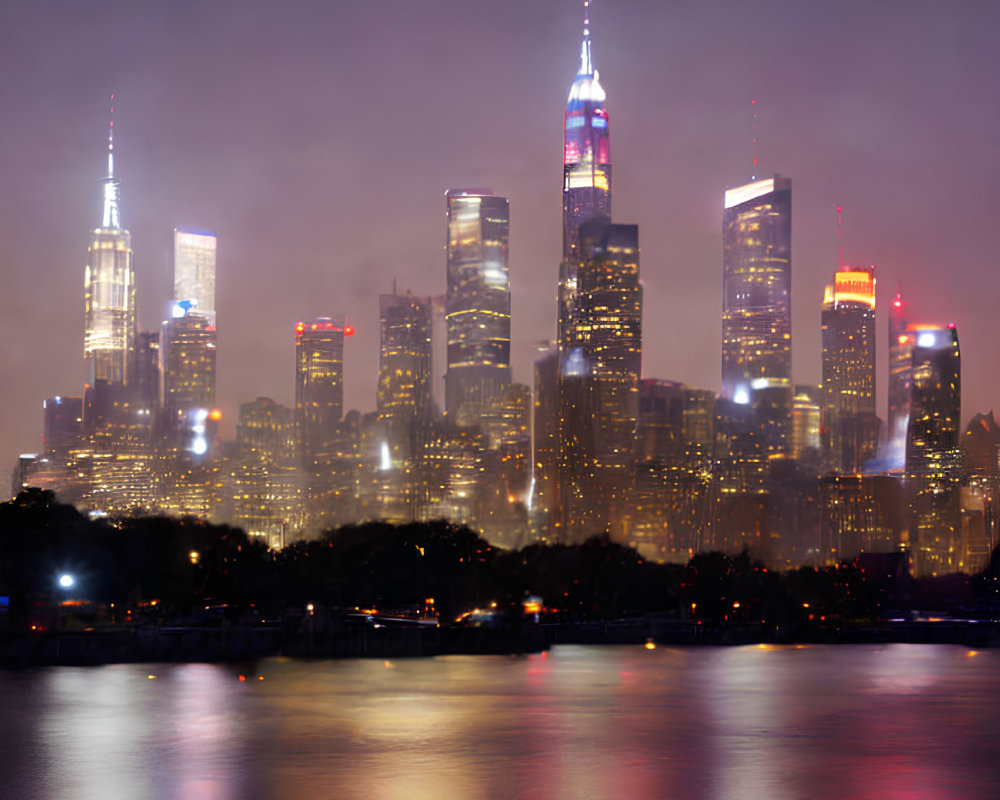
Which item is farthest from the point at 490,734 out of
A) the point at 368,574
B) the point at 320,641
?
the point at 368,574

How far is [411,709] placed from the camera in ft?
178

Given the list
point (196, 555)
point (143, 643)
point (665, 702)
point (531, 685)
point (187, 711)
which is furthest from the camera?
point (196, 555)

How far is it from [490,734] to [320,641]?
4968 cm

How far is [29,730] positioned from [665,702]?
26190mm

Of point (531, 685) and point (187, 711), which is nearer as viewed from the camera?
point (187, 711)

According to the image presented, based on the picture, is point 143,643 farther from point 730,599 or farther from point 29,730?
point 730,599

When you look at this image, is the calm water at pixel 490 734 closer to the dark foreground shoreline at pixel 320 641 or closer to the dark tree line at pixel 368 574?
the dark foreground shoreline at pixel 320 641

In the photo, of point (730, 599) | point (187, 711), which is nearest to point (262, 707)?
point (187, 711)

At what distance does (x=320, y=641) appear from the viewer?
93.8m

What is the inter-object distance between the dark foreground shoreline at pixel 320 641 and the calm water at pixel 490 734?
4.48 m

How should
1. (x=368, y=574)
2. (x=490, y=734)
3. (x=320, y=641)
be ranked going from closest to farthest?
1. (x=490, y=734)
2. (x=320, y=641)
3. (x=368, y=574)

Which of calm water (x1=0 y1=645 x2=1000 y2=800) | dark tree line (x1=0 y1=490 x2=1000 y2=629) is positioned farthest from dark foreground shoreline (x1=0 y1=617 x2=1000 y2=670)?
dark tree line (x1=0 y1=490 x2=1000 y2=629)

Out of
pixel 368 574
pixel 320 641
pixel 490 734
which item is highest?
pixel 368 574

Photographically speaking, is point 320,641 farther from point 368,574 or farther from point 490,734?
point 490,734
